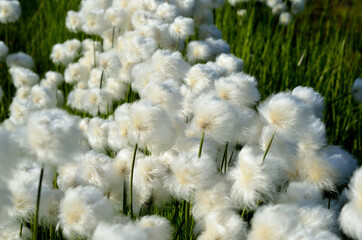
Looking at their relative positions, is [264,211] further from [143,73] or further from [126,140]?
[143,73]

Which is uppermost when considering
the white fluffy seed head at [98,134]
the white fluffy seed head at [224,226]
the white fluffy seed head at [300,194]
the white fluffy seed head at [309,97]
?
the white fluffy seed head at [309,97]

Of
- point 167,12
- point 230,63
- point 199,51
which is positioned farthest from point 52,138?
point 167,12

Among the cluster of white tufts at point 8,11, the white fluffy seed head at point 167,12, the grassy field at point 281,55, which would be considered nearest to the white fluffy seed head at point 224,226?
the grassy field at point 281,55

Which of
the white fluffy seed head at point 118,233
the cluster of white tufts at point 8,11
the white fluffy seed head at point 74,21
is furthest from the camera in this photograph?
the cluster of white tufts at point 8,11

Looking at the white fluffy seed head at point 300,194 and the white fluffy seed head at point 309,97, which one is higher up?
the white fluffy seed head at point 309,97

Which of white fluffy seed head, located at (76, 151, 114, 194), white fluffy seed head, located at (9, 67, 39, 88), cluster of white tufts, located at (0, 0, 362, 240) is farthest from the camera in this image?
white fluffy seed head, located at (9, 67, 39, 88)

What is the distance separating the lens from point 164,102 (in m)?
1.58

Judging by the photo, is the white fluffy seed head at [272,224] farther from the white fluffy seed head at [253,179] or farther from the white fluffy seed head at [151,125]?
the white fluffy seed head at [151,125]

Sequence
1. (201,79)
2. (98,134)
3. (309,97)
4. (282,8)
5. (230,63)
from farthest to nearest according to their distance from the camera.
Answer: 1. (282,8)
2. (230,63)
3. (98,134)
4. (201,79)
5. (309,97)

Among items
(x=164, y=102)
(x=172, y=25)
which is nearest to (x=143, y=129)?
(x=164, y=102)

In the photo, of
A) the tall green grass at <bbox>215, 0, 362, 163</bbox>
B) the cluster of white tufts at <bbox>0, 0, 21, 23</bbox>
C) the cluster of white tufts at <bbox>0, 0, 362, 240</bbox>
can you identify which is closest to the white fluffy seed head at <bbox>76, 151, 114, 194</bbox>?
the cluster of white tufts at <bbox>0, 0, 362, 240</bbox>

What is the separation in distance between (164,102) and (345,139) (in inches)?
75.7

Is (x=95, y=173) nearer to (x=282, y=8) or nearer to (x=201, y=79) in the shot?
(x=201, y=79)

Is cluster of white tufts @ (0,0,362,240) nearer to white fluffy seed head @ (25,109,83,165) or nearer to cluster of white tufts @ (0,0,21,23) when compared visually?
white fluffy seed head @ (25,109,83,165)
